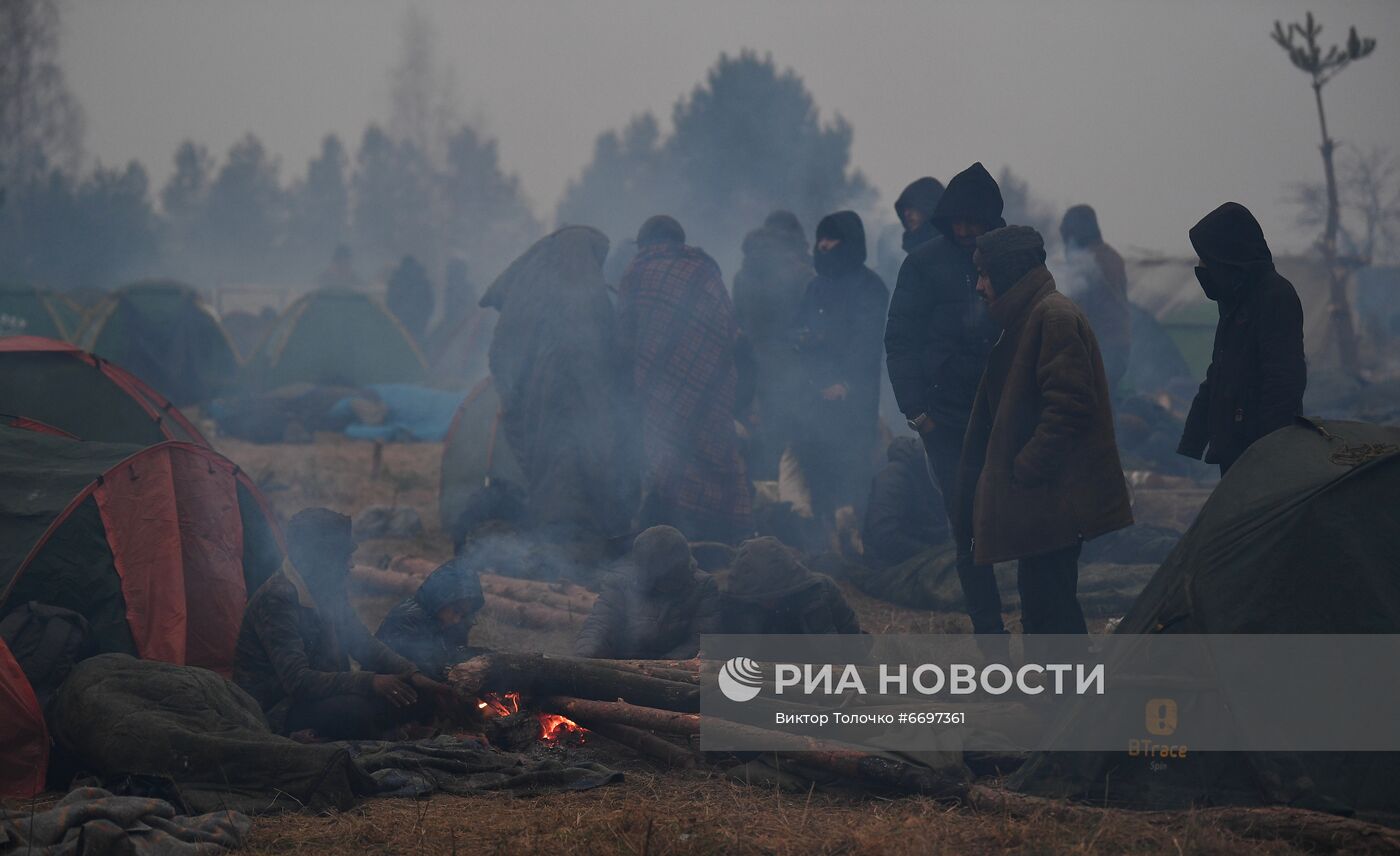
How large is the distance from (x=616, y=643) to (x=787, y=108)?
35.3 m

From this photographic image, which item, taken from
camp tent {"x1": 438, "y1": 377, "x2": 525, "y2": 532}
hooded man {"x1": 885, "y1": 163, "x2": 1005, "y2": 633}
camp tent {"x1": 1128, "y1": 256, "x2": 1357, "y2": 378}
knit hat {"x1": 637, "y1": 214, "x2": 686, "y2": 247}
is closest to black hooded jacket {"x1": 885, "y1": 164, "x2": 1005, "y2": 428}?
hooded man {"x1": 885, "y1": 163, "x2": 1005, "y2": 633}

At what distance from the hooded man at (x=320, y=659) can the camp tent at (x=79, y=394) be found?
2.04 m

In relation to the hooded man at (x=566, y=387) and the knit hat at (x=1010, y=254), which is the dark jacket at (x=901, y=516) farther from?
the knit hat at (x=1010, y=254)

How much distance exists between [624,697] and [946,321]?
7.82 feet

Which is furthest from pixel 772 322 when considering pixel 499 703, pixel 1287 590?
pixel 1287 590

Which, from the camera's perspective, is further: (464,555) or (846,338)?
(846,338)

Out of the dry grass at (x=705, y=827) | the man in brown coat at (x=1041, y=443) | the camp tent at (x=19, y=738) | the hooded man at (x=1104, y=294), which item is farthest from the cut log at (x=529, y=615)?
the hooded man at (x=1104, y=294)

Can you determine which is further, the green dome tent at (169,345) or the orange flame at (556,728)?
the green dome tent at (169,345)

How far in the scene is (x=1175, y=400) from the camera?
47.7 feet

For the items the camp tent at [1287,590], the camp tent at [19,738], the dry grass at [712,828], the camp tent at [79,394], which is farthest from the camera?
the camp tent at [79,394]

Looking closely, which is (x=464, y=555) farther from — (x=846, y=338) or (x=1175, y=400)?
(x=1175, y=400)

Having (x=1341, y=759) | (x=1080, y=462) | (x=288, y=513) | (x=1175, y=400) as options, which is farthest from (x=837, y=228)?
(x=1175, y=400)

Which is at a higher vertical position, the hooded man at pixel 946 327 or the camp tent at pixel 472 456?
the hooded man at pixel 946 327

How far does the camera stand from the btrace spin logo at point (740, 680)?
4910 mm
